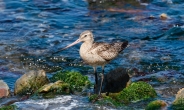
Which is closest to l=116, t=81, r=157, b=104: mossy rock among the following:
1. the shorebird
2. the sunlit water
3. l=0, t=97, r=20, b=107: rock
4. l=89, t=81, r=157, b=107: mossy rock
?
l=89, t=81, r=157, b=107: mossy rock

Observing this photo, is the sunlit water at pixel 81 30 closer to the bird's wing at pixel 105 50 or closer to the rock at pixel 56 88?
the rock at pixel 56 88

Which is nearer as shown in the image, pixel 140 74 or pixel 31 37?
pixel 140 74

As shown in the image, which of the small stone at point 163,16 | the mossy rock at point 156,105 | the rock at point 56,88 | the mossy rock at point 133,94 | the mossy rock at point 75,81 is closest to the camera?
the mossy rock at point 156,105

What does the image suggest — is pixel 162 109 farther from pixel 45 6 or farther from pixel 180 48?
pixel 45 6

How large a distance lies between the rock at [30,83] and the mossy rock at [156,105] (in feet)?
8.76

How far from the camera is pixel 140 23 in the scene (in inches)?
710

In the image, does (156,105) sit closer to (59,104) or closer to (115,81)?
(115,81)

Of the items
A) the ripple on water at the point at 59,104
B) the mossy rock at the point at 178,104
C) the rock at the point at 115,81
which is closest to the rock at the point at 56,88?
the ripple on water at the point at 59,104

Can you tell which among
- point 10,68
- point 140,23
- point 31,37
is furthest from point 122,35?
point 10,68

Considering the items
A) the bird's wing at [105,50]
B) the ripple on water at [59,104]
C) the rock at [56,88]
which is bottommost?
the ripple on water at [59,104]

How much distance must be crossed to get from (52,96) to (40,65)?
3394mm

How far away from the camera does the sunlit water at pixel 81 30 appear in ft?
46.6

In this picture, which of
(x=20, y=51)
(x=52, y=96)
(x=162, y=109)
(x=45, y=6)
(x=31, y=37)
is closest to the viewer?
(x=162, y=109)

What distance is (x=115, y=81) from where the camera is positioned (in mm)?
11391
